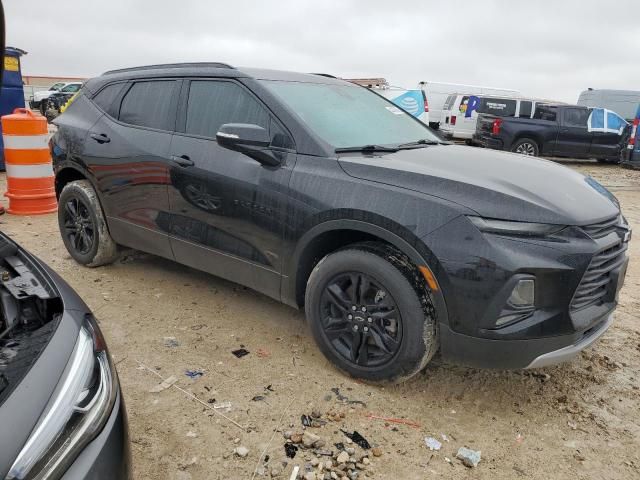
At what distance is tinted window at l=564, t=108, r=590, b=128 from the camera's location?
14916 millimetres

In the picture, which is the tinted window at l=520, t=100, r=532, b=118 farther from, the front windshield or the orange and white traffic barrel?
the orange and white traffic barrel

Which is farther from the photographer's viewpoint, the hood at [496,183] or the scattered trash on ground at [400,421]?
the scattered trash on ground at [400,421]

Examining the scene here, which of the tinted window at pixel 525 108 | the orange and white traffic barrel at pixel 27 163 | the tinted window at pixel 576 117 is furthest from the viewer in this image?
the tinted window at pixel 525 108

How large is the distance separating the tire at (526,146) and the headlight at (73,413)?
14784 millimetres

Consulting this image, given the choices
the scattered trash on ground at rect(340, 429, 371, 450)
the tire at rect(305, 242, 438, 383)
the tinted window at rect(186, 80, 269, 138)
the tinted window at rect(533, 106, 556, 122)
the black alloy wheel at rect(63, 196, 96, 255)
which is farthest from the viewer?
the tinted window at rect(533, 106, 556, 122)

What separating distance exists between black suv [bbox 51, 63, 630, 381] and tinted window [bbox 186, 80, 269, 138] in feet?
0.04

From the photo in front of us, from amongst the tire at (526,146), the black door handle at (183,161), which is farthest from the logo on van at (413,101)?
the black door handle at (183,161)

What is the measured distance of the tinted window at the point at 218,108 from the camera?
Answer: 10.8 feet

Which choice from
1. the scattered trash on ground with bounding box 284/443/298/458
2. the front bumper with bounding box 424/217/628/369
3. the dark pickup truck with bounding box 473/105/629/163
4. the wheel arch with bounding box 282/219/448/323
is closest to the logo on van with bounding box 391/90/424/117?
the dark pickup truck with bounding box 473/105/629/163

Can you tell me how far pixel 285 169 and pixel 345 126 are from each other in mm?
560

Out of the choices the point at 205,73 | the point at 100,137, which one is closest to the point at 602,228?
the point at 205,73

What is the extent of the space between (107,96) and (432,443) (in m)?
3.74

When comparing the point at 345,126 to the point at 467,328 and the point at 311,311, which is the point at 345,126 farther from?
the point at 467,328

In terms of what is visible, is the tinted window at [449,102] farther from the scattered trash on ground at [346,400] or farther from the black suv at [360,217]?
the scattered trash on ground at [346,400]
